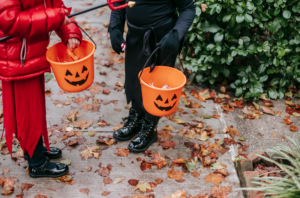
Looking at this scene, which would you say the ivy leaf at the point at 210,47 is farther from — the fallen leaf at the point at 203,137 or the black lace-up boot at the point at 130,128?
the black lace-up boot at the point at 130,128

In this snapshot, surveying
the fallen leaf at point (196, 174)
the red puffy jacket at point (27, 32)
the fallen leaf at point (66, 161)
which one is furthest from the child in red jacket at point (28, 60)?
the fallen leaf at point (196, 174)

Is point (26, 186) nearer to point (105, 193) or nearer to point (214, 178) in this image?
point (105, 193)

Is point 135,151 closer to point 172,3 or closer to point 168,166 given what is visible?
point 168,166

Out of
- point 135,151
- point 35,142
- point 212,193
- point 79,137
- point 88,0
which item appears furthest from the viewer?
point 88,0

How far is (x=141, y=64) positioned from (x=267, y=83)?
7.68ft

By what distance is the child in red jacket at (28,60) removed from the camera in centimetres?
159

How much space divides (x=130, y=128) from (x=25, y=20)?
5.36ft

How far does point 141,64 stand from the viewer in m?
2.46

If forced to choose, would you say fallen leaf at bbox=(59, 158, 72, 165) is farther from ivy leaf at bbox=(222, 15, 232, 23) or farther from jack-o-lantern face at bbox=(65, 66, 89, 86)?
ivy leaf at bbox=(222, 15, 232, 23)

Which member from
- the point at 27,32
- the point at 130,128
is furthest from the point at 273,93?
the point at 27,32

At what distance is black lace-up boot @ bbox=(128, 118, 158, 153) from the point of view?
270cm

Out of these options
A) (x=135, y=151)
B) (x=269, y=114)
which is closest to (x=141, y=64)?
(x=135, y=151)

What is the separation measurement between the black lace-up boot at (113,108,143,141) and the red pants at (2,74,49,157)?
890 mm

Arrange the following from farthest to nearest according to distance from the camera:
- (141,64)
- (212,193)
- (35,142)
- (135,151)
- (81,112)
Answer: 1. (81,112)
2. (135,151)
3. (141,64)
4. (212,193)
5. (35,142)
